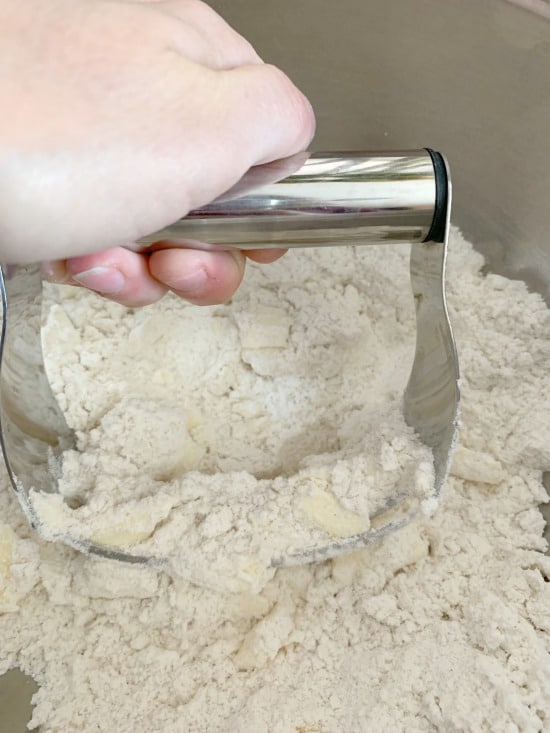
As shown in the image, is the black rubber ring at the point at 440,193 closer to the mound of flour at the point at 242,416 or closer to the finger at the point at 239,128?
the finger at the point at 239,128

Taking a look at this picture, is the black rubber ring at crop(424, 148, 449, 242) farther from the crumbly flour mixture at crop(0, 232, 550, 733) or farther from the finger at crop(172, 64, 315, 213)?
the crumbly flour mixture at crop(0, 232, 550, 733)

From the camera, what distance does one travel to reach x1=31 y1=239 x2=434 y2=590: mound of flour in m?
0.65

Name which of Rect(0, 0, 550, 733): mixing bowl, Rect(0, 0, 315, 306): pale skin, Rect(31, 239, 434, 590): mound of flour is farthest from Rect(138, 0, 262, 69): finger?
Rect(0, 0, 550, 733): mixing bowl

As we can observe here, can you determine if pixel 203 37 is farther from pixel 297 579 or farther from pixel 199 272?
pixel 297 579

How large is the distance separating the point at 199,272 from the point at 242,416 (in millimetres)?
204

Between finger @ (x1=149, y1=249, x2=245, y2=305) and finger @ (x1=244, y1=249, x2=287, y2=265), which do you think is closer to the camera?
finger @ (x1=149, y1=249, x2=245, y2=305)

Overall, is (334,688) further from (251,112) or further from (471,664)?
(251,112)

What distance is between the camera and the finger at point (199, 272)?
0.63 m

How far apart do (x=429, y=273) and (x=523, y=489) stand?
27 cm

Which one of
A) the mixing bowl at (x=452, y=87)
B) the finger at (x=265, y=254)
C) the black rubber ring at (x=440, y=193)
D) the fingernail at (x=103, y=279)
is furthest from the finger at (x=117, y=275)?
the mixing bowl at (x=452, y=87)

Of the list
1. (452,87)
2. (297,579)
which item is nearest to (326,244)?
(297,579)

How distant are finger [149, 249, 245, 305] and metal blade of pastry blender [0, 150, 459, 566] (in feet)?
0.07

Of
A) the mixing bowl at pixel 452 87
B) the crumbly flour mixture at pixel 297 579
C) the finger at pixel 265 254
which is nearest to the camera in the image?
the crumbly flour mixture at pixel 297 579

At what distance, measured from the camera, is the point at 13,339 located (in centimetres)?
69
